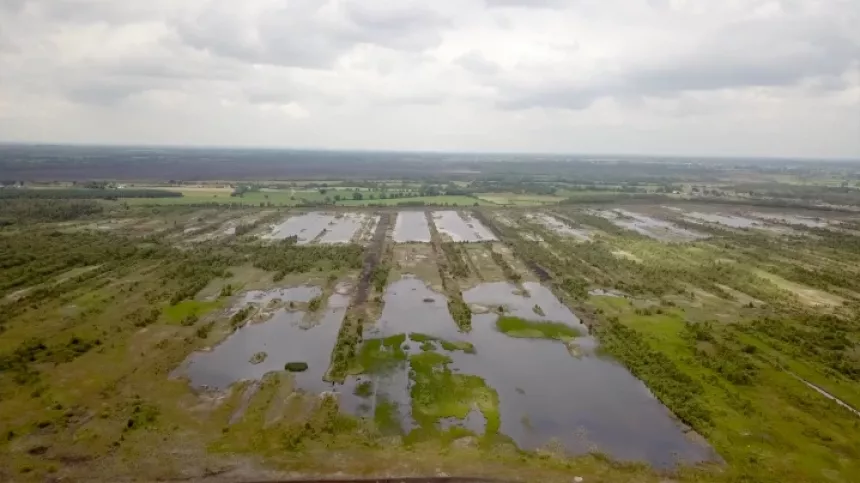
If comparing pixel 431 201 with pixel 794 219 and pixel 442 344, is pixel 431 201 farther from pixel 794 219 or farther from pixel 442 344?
pixel 442 344

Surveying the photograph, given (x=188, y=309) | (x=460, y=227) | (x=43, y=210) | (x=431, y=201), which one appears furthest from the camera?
(x=431, y=201)

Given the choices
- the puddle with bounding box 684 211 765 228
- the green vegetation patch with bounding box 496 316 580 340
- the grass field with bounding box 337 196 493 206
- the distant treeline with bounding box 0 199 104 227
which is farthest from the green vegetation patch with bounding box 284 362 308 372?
the grass field with bounding box 337 196 493 206

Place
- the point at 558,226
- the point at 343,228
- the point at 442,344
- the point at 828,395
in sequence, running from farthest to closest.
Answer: the point at 558,226, the point at 343,228, the point at 442,344, the point at 828,395

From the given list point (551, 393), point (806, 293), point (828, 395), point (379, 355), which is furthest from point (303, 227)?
point (828, 395)

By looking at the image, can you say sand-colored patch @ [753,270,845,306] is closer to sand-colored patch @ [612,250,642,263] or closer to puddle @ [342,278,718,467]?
sand-colored patch @ [612,250,642,263]

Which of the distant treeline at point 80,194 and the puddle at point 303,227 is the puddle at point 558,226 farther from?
the distant treeline at point 80,194

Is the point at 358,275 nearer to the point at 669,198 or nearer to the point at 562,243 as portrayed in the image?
the point at 562,243
